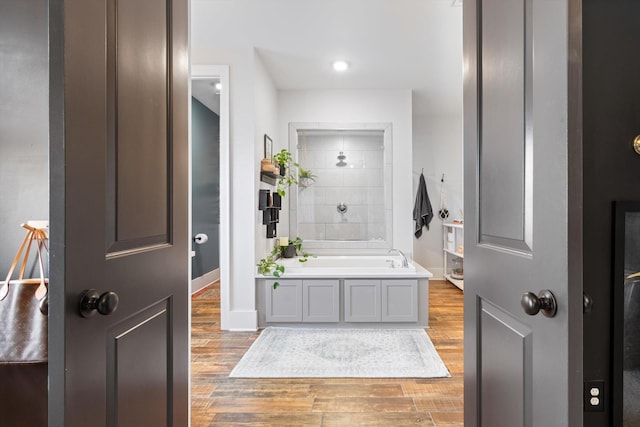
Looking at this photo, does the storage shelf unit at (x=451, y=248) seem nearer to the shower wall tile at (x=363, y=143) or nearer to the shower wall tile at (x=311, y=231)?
the shower wall tile at (x=363, y=143)

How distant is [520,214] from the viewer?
34.0 inches

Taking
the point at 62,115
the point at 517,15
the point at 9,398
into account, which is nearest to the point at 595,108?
the point at 517,15

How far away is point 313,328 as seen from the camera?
325cm

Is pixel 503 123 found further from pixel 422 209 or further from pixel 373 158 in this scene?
pixel 422 209

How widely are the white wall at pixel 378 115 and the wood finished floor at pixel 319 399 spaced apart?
6.68ft

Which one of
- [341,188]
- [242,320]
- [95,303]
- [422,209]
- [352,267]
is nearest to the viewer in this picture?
[95,303]

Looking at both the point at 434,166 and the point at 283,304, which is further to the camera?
the point at 434,166

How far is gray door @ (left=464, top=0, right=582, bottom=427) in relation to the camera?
67 cm

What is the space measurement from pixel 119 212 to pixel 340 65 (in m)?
3.29

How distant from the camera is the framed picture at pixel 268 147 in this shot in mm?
3716

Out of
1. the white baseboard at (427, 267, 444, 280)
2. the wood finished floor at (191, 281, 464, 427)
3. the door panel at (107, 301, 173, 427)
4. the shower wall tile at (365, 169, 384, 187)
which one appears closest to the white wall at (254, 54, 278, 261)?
the wood finished floor at (191, 281, 464, 427)

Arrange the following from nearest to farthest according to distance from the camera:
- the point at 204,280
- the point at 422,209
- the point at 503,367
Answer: the point at 503,367
the point at 204,280
the point at 422,209

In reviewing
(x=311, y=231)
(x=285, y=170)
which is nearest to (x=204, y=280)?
(x=311, y=231)

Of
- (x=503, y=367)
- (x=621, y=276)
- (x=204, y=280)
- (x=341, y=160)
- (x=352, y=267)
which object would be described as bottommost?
(x=204, y=280)
